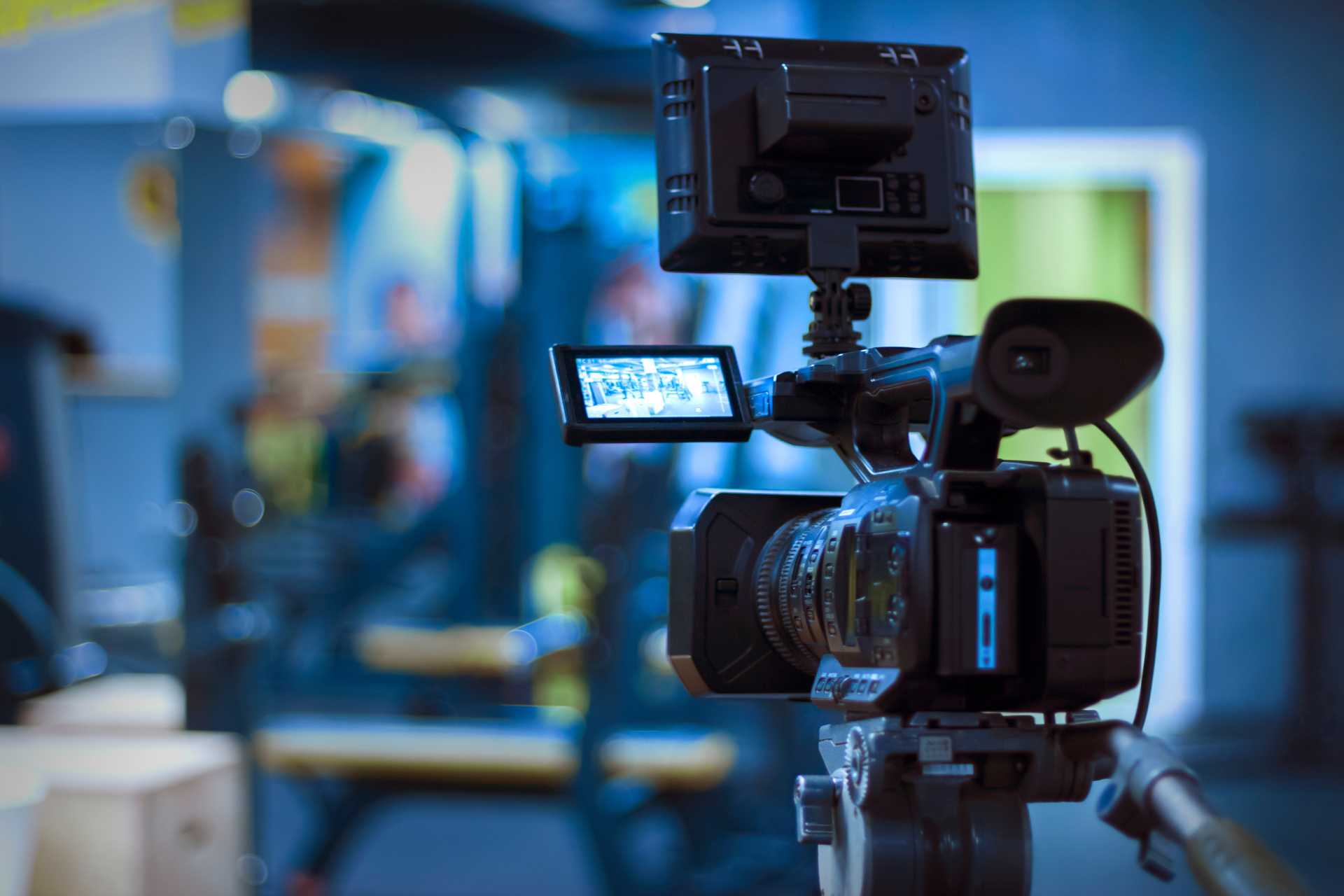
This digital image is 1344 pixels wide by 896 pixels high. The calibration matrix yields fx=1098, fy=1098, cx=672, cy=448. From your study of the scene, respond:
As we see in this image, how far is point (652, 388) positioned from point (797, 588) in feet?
0.76

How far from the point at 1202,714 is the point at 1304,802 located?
3.11ft

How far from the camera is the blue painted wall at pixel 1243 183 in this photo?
4.48 metres

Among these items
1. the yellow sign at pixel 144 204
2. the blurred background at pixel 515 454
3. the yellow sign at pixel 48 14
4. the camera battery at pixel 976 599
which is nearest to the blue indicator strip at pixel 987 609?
the camera battery at pixel 976 599

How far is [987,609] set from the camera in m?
0.83

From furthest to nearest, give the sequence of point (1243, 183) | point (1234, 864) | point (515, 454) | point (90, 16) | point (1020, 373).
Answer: point (1243, 183) < point (515, 454) < point (90, 16) < point (1020, 373) < point (1234, 864)

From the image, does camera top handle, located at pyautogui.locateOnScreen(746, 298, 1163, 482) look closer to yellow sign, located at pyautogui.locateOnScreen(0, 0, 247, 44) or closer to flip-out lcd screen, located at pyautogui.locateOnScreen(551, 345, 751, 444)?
flip-out lcd screen, located at pyautogui.locateOnScreen(551, 345, 751, 444)

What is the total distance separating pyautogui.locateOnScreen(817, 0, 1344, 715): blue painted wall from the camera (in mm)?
4484

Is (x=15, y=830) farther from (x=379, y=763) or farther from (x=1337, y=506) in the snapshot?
(x=1337, y=506)

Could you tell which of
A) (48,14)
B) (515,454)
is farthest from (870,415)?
(48,14)

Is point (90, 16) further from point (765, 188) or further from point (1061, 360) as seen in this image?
point (1061, 360)

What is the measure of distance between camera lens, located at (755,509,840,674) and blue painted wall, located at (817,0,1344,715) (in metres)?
3.83

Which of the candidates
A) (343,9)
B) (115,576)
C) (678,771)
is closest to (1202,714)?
(678,771)

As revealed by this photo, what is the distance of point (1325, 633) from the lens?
439cm

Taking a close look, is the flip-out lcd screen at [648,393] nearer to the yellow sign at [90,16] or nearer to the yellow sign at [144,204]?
the yellow sign at [90,16]
